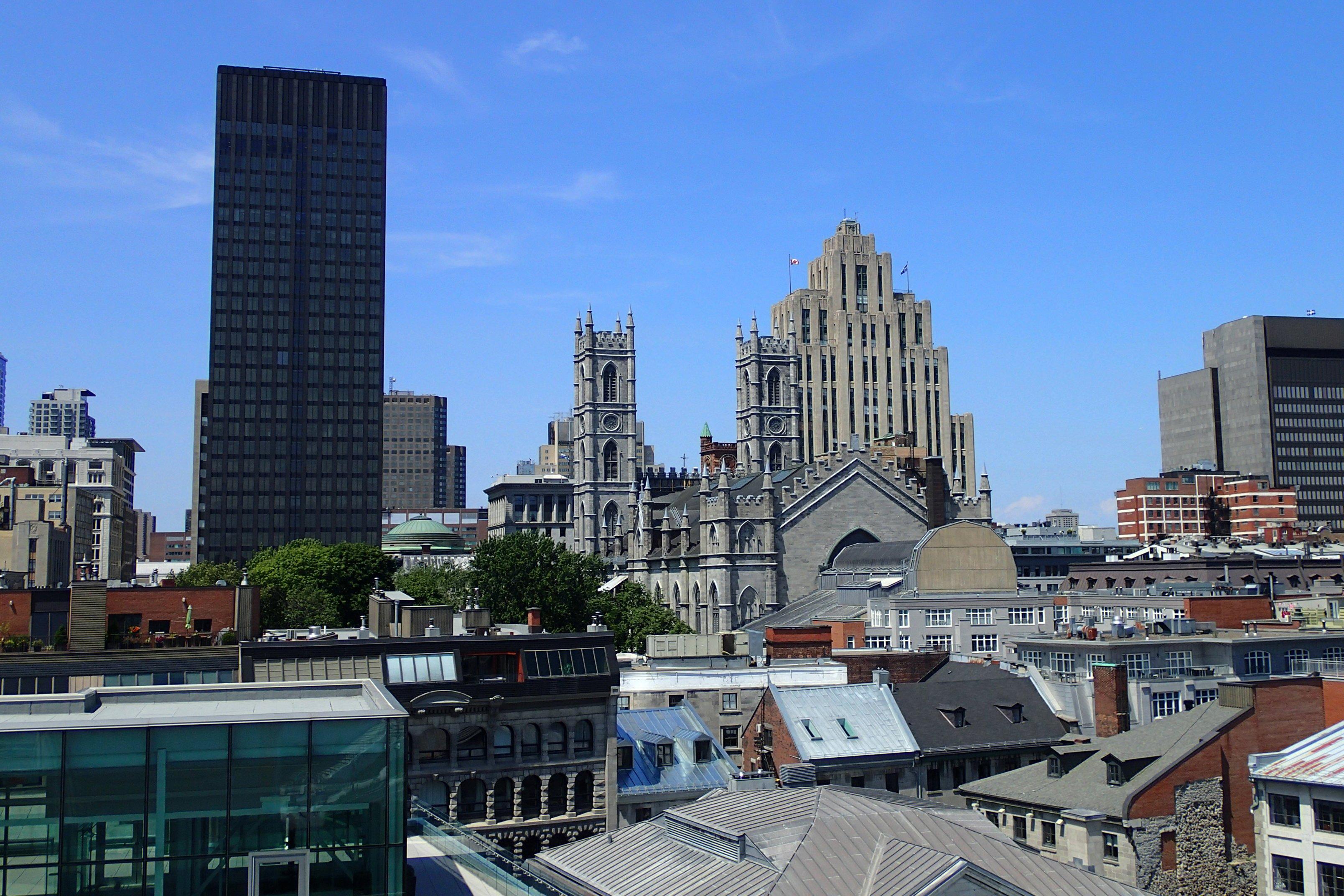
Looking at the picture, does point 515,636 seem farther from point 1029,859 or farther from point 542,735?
point 1029,859

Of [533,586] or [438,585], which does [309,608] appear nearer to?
[533,586]

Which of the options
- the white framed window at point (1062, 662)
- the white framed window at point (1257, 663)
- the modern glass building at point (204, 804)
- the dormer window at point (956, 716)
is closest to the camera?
the modern glass building at point (204, 804)

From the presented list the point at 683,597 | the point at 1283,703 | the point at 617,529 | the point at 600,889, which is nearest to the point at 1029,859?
the point at 600,889

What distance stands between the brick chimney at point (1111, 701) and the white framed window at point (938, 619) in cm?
3196

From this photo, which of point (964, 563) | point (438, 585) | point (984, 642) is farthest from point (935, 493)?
point (438, 585)

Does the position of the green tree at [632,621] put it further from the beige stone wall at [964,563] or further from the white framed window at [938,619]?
the white framed window at [938,619]

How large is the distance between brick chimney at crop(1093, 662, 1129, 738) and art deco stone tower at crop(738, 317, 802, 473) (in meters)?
116

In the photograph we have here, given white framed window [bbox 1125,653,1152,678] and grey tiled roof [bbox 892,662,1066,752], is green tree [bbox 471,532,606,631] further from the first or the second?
white framed window [bbox 1125,653,1152,678]

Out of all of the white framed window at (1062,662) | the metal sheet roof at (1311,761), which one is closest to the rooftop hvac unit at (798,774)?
the metal sheet roof at (1311,761)

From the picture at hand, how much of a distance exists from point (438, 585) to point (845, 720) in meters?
67.8

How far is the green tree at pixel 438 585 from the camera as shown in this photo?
10131cm

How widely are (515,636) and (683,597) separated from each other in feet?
269

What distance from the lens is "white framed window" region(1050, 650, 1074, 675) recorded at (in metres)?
55.1

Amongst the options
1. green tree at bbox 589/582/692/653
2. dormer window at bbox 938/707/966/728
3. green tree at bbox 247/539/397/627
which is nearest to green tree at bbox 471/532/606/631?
Result: green tree at bbox 589/582/692/653
